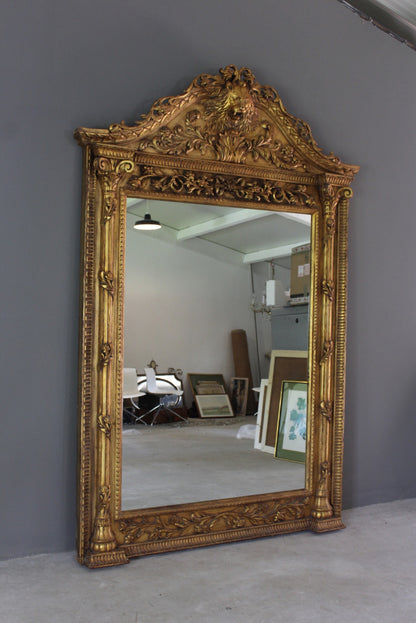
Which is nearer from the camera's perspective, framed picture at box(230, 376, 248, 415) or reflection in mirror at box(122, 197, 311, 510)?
reflection in mirror at box(122, 197, 311, 510)

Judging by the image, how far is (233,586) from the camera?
267 cm

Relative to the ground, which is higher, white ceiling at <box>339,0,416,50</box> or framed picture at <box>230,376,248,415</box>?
white ceiling at <box>339,0,416,50</box>

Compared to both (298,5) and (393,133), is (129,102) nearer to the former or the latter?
(298,5)

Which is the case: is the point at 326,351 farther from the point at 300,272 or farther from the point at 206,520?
the point at 206,520

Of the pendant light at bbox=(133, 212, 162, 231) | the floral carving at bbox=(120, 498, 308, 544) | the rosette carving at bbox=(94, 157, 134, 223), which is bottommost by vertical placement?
the floral carving at bbox=(120, 498, 308, 544)

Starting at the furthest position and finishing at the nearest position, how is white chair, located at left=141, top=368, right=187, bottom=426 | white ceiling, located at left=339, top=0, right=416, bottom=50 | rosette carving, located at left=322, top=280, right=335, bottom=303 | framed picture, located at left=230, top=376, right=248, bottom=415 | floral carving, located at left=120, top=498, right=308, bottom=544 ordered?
1. white ceiling, located at left=339, top=0, right=416, bottom=50
2. rosette carving, located at left=322, top=280, right=335, bottom=303
3. framed picture, located at left=230, top=376, right=248, bottom=415
4. white chair, located at left=141, top=368, right=187, bottom=426
5. floral carving, located at left=120, top=498, right=308, bottom=544

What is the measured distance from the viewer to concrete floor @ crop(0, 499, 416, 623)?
7.93 ft

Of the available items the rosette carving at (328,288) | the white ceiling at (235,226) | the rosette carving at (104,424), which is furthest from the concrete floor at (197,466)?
the white ceiling at (235,226)

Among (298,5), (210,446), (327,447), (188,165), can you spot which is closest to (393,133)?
(298,5)

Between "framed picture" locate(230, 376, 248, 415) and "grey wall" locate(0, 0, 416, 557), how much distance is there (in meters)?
0.75

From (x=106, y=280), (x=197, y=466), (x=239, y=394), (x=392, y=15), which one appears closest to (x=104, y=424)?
(x=197, y=466)

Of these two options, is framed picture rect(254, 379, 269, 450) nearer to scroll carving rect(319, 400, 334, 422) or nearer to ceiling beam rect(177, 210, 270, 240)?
scroll carving rect(319, 400, 334, 422)

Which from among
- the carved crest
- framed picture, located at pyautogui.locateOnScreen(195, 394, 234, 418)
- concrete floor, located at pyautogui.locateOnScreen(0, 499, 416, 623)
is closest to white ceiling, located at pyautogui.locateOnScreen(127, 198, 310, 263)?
the carved crest

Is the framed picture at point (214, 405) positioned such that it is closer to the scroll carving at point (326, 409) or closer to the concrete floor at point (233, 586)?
the scroll carving at point (326, 409)
